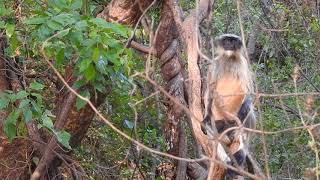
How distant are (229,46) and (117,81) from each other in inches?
45.8

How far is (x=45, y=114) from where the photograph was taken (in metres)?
3.71

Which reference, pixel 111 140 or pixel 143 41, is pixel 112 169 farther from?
pixel 143 41

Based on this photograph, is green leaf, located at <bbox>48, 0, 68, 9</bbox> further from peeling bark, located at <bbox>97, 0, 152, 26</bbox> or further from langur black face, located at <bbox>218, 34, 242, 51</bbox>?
langur black face, located at <bbox>218, 34, 242, 51</bbox>

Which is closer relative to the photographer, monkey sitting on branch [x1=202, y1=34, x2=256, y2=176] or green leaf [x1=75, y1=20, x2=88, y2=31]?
green leaf [x1=75, y1=20, x2=88, y2=31]

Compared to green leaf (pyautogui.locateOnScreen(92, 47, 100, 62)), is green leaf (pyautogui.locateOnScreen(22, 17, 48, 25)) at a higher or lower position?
higher

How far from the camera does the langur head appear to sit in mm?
4957

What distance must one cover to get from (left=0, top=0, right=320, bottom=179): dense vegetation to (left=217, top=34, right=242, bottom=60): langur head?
13cm

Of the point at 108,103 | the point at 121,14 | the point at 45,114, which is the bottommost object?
the point at 108,103

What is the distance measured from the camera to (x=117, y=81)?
420 centimetres

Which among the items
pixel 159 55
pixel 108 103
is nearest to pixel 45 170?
pixel 108 103

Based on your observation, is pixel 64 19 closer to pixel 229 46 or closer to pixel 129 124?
pixel 129 124

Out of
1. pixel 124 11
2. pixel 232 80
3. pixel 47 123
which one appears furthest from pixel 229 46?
pixel 47 123

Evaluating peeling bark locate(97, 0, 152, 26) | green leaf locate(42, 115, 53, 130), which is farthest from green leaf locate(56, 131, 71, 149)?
peeling bark locate(97, 0, 152, 26)

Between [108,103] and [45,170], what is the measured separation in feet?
2.33
